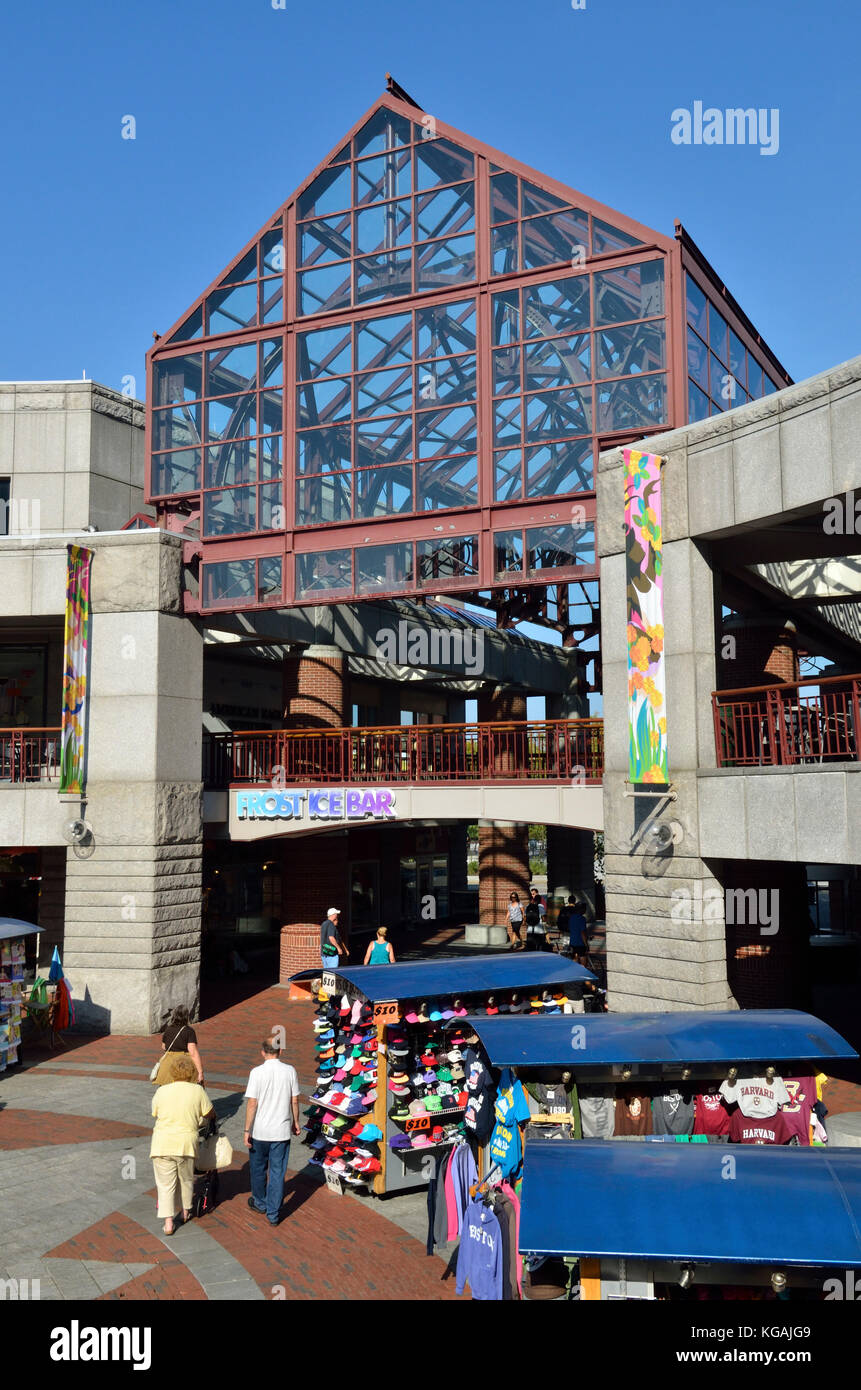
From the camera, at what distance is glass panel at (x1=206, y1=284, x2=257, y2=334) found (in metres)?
18.7

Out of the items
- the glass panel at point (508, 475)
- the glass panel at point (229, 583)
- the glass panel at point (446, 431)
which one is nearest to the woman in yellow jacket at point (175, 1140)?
the glass panel at point (508, 475)

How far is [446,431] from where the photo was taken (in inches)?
664

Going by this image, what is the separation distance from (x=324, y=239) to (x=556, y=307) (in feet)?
15.0

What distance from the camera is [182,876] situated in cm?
1805

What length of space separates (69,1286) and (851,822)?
811cm

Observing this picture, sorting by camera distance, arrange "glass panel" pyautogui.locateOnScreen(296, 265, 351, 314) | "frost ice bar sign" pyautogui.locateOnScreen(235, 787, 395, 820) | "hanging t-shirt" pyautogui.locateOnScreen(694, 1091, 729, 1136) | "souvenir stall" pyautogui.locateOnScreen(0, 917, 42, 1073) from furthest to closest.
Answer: "frost ice bar sign" pyautogui.locateOnScreen(235, 787, 395, 820), "glass panel" pyautogui.locateOnScreen(296, 265, 351, 314), "souvenir stall" pyautogui.locateOnScreen(0, 917, 42, 1073), "hanging t-shirt" pyautogui.locateOnScreen(694, 1091, 729, 1136)

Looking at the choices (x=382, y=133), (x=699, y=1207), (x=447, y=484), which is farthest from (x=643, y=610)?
(x=382, y=133)

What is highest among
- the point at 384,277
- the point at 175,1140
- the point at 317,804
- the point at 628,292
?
the point at 384,277

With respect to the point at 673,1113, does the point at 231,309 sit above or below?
above

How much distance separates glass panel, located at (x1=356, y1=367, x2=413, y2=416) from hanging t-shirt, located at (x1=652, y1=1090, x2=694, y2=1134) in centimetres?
1166

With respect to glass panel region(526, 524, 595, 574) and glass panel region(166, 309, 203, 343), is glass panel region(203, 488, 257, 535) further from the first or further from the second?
glass panel region(526, 524, 595, 574)

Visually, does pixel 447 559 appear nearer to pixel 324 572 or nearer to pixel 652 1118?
pixel 324 572

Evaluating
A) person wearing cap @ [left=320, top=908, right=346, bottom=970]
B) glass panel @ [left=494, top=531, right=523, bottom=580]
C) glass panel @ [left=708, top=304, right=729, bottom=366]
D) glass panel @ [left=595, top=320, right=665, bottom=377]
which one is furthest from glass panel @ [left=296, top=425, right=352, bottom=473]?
person wearing cap @ [left=320, top=908, right=346, bottom=970]
